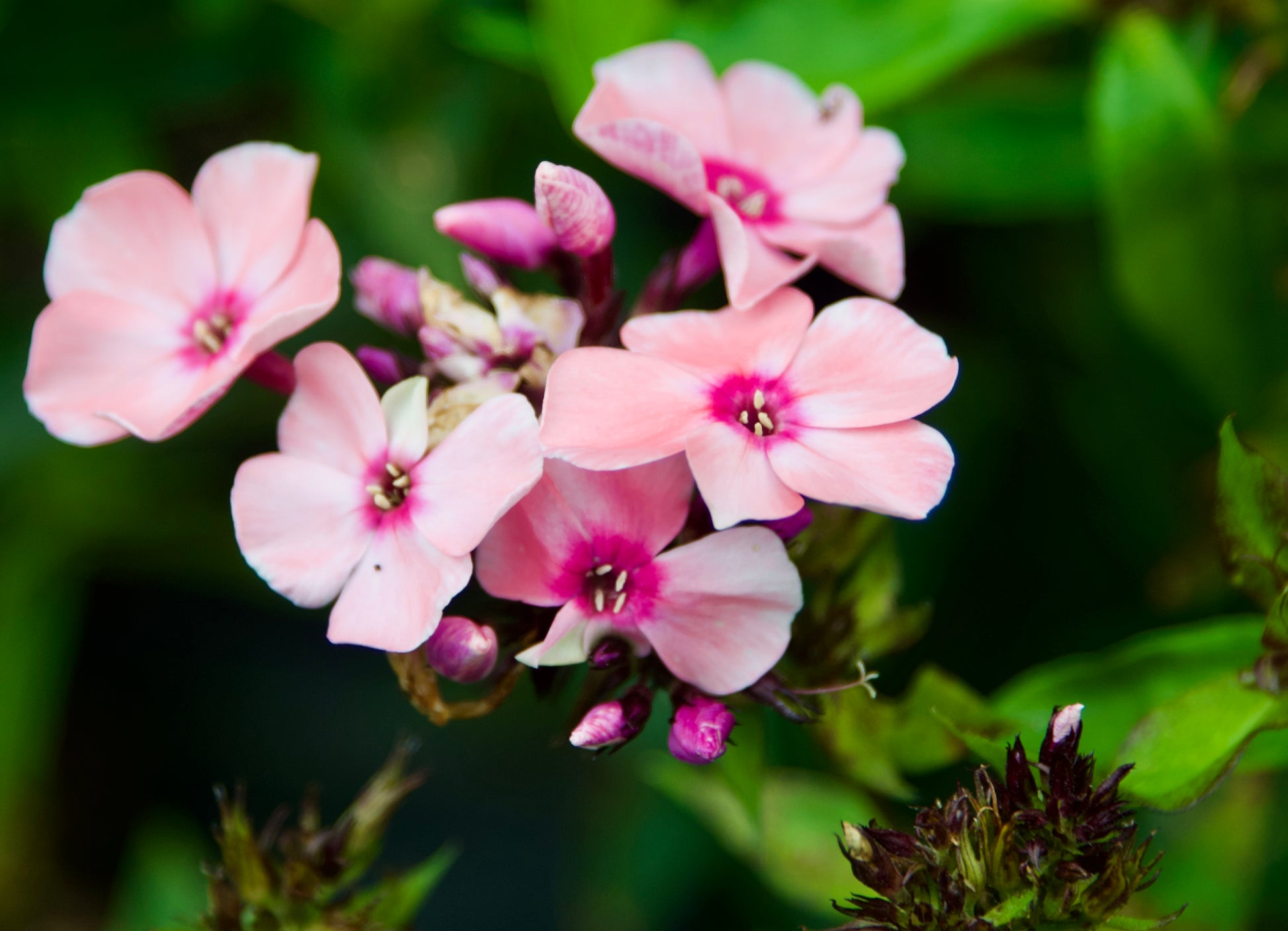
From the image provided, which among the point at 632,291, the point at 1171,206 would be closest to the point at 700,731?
the point at 1171,206

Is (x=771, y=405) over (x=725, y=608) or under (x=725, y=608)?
over

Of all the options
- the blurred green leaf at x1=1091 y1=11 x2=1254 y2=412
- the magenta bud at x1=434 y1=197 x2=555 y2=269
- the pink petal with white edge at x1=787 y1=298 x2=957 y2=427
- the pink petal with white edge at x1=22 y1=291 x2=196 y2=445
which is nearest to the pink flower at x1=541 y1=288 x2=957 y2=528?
the pink petal with white edge at x1=787 y1=298 x2=957 y2=427

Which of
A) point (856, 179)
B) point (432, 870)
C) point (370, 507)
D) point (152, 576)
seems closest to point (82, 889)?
point (152, 576)

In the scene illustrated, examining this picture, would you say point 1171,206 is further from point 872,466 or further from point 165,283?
point 165,283

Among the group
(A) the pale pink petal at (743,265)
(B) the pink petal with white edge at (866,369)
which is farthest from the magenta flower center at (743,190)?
(B) the pink petal with white edge at (866,369)

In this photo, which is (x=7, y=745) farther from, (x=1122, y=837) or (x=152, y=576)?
(x=1122, y=837)

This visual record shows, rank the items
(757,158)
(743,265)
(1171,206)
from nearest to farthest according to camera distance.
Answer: (743,265) < (757,158) < (1171,206)
